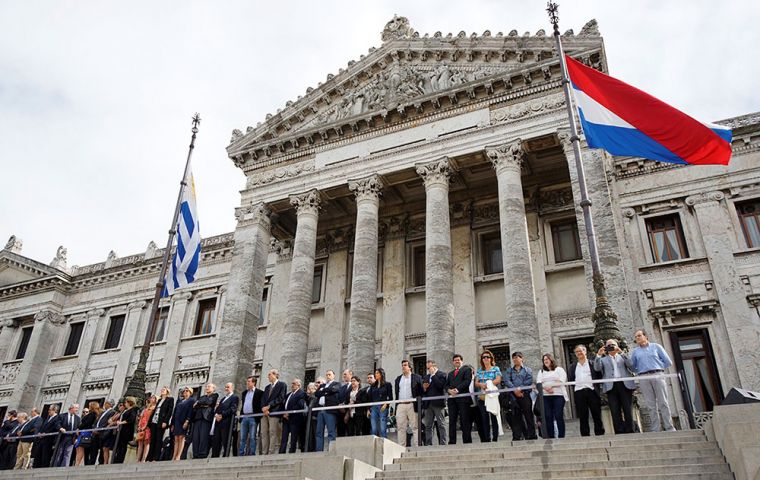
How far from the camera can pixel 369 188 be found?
856 inches

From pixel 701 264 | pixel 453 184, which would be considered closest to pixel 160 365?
pixel 453 184

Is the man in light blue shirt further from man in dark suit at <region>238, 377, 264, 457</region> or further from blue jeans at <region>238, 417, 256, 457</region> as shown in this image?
blue jeans at <region>238, 417, 256, 457</region>

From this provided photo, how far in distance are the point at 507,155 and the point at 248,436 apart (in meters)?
11.8

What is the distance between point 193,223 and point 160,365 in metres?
11.7

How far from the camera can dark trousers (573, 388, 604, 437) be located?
10.9 metres

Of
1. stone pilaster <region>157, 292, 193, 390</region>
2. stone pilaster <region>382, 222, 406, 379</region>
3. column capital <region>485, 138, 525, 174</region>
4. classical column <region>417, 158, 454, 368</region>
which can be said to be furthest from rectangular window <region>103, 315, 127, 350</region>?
column capital <region>485, 138, 525, 174</region>

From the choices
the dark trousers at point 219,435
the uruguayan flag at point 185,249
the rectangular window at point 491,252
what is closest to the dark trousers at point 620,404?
the dark trousers at point 219,435

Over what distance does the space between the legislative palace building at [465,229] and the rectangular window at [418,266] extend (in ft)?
0.20

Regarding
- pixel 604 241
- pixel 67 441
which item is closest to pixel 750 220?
pixel 604 241

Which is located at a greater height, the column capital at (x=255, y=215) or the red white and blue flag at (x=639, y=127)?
the column capital at (x=255, y=215)

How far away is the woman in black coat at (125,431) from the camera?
13.9m

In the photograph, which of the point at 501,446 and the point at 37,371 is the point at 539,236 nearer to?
the point at 501,446

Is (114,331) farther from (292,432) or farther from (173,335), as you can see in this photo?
(292,432)

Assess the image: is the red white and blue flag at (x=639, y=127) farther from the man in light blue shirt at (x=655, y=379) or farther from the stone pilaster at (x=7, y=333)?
the stone pilaster at (x=7, y=333)
